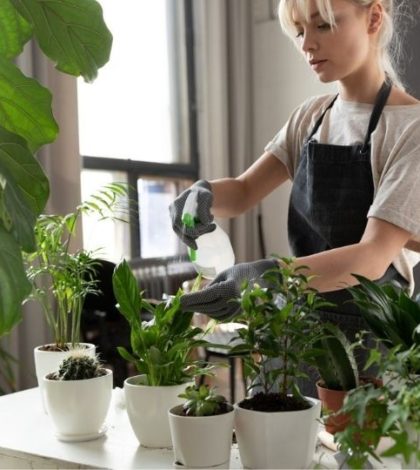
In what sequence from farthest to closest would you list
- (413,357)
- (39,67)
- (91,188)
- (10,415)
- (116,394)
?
(91,188) < (39,67) < (116,394) < (10,415) < (413,357)

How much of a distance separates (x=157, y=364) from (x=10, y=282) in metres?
0.32

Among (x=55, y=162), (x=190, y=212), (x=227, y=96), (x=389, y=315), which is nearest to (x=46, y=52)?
(x=190, y=212)

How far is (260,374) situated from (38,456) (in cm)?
37

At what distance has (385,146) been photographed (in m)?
1.61

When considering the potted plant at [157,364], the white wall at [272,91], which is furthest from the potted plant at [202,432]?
the white wall at [272,91]

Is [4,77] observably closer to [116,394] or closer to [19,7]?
[19,7]

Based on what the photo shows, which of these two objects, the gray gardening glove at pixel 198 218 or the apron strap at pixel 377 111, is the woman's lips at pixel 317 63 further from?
the gray gardening glove at pixel 198 218

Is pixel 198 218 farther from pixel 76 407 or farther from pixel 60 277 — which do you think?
pixel 76 407

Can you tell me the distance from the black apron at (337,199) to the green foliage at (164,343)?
57 cm

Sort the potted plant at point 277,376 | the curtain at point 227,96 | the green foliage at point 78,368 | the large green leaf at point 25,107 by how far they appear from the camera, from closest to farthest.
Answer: the potted plant at point 277,376 < the large green leaf at point 25,107 < the green foliage at point 78,368 < the curtain at point 227,96

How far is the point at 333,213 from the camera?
5.65 feet

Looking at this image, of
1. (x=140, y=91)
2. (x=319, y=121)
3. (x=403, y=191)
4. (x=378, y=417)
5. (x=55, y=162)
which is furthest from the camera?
(x=140, y=91)

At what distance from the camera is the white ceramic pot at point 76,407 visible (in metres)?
1.18

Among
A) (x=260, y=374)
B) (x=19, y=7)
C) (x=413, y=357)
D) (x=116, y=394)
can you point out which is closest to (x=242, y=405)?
(x=260, y=374)
